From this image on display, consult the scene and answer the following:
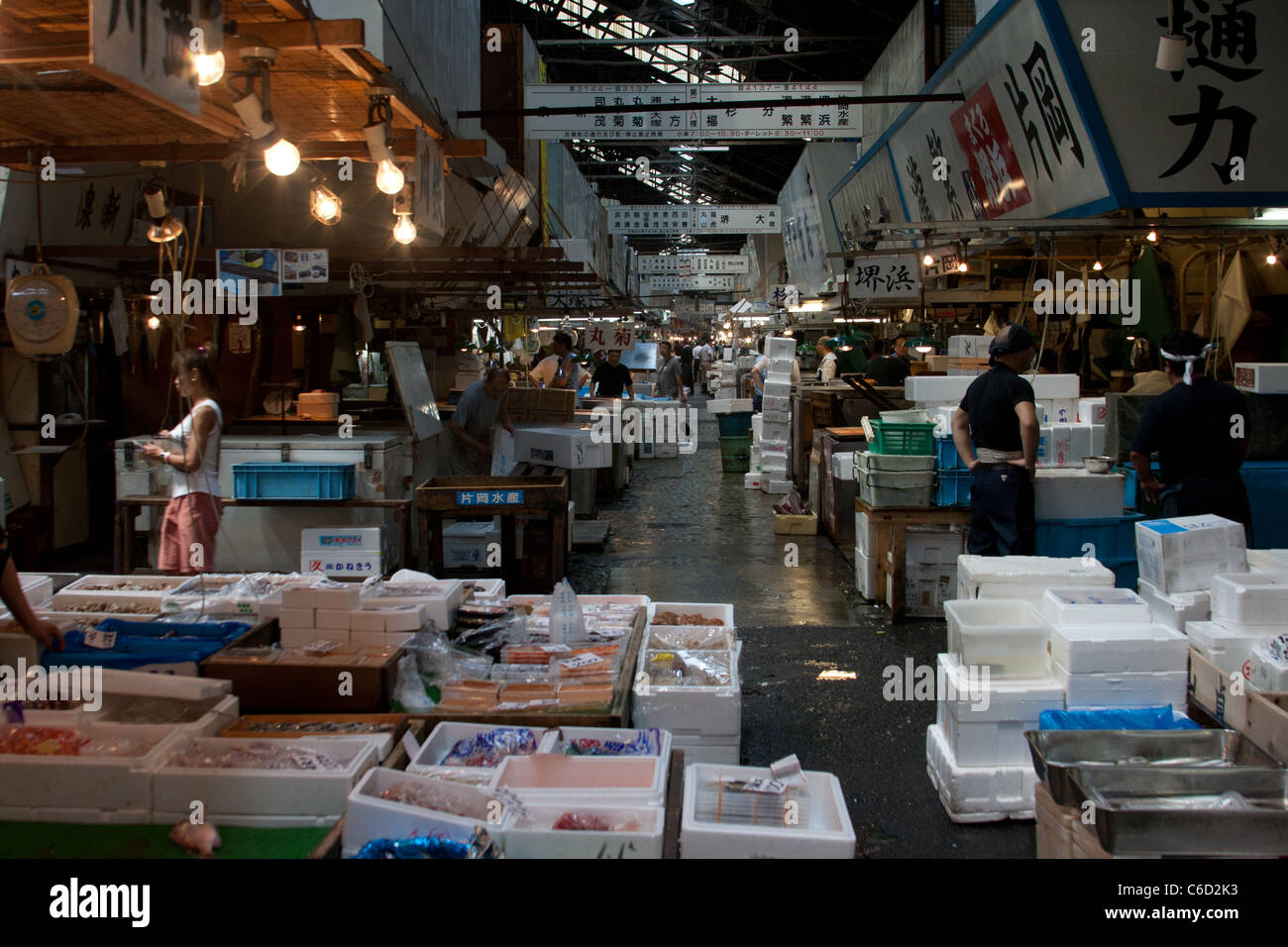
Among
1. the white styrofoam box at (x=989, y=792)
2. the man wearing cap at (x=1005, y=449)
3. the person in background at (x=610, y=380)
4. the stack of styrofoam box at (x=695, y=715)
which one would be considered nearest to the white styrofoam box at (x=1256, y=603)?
the white styrofoam box at (x=989, y=792)

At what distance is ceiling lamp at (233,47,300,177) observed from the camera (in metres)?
Answer: 5.27

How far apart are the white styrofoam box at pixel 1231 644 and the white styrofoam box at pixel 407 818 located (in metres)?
3.34

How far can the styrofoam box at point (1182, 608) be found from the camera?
15.6ft

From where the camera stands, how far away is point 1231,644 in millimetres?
4266

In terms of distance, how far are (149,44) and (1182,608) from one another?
17.7ft

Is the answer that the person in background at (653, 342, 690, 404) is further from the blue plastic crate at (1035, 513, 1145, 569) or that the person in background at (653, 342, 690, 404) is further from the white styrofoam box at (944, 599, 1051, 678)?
the white styrofoam box at (944, 599, 1051, 678)

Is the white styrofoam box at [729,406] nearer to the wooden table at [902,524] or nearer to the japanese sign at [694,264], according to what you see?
the wooden table at [902,524]

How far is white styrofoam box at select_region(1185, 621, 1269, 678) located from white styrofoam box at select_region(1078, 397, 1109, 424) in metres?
4.11

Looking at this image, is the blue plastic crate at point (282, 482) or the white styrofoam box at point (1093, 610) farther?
→ the blue plastic crate at point (282, 482)

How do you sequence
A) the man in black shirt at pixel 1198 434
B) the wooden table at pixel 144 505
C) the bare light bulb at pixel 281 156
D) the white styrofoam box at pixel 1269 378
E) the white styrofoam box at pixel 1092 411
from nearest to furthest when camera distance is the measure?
the bare light bulb at pixel 281 156, the man in black shirt at pixel 1198 434, the white styrofoam box at pixel 1269 378, the wooden table at pixel 144 505, the white styrofoam box at pixel 1092 411

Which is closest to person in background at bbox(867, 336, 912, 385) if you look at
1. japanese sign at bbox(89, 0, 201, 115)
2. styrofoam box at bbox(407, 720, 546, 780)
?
japanese sign at bbox(89, 0, 201, 115)

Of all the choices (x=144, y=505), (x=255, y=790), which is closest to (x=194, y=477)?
(x=144, y=505)

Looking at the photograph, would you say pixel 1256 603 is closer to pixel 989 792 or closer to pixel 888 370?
pixel 989 792

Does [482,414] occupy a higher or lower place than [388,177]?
lower
